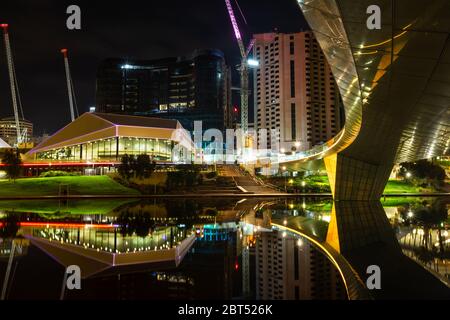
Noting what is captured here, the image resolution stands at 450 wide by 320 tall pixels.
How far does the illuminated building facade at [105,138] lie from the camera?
71375 mm

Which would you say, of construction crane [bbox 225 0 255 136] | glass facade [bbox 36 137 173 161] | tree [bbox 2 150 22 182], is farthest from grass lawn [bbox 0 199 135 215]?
construction crane [bbox 225 0 255 136]

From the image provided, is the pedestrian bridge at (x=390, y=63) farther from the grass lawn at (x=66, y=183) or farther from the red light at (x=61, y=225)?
the grass lawn at (x=66, y=183)

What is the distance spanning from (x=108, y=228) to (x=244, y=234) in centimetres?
608

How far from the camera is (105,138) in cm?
7181

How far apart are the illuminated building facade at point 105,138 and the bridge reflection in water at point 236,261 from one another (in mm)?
56967

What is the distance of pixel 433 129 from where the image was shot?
74.1ft

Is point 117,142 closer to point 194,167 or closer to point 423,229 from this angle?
point 194,167

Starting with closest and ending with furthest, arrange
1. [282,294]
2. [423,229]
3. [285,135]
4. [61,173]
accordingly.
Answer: [282,294] < [423,229] < [61,173] < [285,135]

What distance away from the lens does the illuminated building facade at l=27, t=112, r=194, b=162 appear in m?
71.4

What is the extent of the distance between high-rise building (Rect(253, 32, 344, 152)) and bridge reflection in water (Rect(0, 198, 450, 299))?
397 feet

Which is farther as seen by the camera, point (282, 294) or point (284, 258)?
point (284, 258)

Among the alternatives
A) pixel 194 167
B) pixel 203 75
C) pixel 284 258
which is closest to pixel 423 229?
pixel 284 258

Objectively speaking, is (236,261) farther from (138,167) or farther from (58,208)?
(138,167)

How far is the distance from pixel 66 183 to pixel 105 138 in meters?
23.2
